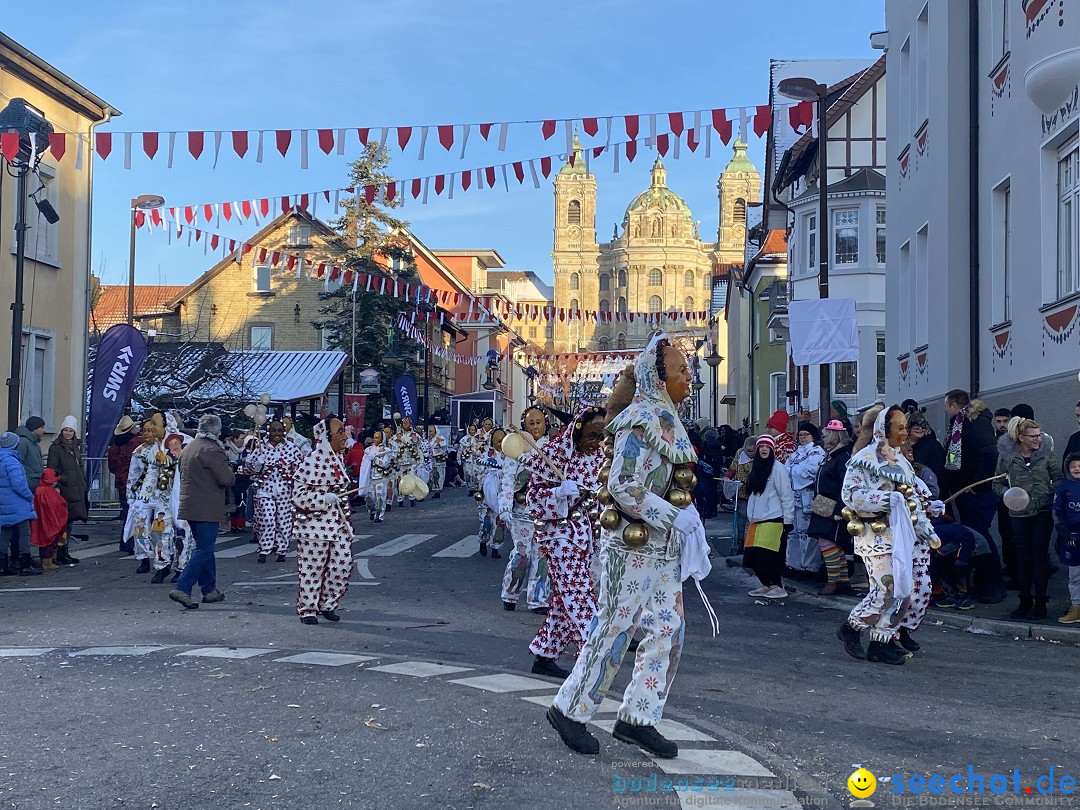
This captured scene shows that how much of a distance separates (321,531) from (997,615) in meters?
5.90

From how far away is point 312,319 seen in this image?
59.7 metres

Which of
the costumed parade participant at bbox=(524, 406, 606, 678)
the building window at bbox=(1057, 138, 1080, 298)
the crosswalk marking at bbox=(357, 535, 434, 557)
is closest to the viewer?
the costumed parade participant at bbox=(524, 406, 606, 678)

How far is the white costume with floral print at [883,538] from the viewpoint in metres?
8.19

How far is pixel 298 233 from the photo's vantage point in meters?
56.1

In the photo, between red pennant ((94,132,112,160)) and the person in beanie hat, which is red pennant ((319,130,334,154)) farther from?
the person in beanie hat

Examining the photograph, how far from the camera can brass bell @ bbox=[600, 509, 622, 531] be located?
18.4ft

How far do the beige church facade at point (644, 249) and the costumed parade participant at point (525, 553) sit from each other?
147776 mm

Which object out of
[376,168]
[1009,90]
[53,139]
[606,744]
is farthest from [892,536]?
[376,168]

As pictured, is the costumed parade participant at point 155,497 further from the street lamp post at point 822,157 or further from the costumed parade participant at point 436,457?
the costumed parade participant at point 436,457

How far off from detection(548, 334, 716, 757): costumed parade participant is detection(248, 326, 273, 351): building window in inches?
2199

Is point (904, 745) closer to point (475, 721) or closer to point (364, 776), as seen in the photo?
point (475, 721)

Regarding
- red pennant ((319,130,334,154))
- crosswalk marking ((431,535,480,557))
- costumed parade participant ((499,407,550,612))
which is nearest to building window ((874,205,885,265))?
crosswalk marking ((431,535,480,557))

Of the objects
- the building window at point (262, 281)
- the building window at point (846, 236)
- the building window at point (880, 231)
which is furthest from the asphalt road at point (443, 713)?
the building window at point (262, 281)

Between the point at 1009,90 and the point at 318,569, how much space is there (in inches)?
417
